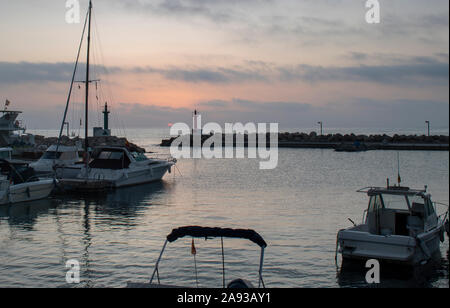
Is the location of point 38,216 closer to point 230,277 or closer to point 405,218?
point 230,277

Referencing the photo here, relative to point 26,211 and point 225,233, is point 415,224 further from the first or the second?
point 26,211

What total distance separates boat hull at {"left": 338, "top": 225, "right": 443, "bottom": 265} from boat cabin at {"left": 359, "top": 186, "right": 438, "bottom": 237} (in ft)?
2.74

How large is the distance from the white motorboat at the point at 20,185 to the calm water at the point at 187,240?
679 mm

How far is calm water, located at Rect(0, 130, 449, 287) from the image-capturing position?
1363cm

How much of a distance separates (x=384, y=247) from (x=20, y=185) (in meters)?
19.2

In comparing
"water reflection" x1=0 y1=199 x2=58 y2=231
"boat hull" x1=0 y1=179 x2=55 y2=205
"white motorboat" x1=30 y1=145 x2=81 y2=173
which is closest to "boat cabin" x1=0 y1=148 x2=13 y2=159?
"white motorboat" x1=30 y1=145 x2=81 y2=173

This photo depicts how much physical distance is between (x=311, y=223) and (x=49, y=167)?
2043cm

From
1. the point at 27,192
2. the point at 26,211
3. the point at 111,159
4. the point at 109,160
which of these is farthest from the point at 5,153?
the point at 26,211

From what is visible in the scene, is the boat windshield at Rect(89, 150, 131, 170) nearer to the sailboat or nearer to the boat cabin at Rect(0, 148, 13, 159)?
the sailboat

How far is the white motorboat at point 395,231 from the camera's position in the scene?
1391 centimetres

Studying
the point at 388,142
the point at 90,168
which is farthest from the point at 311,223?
the point at 388,142

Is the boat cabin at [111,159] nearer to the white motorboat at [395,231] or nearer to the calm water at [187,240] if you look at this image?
the calm water at [187,240]

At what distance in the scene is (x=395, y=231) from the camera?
15625mm
